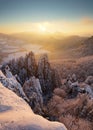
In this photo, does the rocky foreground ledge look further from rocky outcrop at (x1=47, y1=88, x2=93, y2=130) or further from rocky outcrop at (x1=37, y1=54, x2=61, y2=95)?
rocky outcrop at (x1=37, y1=54, x2=61, y2=95)

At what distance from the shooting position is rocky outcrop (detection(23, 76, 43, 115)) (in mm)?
42500

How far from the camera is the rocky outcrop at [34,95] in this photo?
4250 centimetres

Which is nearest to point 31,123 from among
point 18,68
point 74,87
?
point 74,87

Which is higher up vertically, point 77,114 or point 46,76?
point 46,76

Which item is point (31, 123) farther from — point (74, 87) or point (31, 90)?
point (74, 87)

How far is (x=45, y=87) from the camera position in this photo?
7062cm

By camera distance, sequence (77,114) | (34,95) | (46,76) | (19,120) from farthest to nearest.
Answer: (46,76) → (34,95) → (77,114) → (19,120)

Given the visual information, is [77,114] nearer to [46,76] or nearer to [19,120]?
[19,120]

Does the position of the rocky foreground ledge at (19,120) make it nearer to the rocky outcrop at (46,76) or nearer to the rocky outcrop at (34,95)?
the rocky outcrop at (34,95)

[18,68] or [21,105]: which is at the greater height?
[21,105]

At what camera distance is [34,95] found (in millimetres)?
46344

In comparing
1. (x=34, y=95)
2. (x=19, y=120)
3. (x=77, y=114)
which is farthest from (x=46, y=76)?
(x=19, y=120)

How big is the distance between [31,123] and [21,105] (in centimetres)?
519

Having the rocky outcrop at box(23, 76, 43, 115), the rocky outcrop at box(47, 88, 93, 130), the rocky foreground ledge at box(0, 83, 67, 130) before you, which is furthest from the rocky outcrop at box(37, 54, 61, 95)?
the rocky foreground ledge at box(0, 83, 67, 130)
